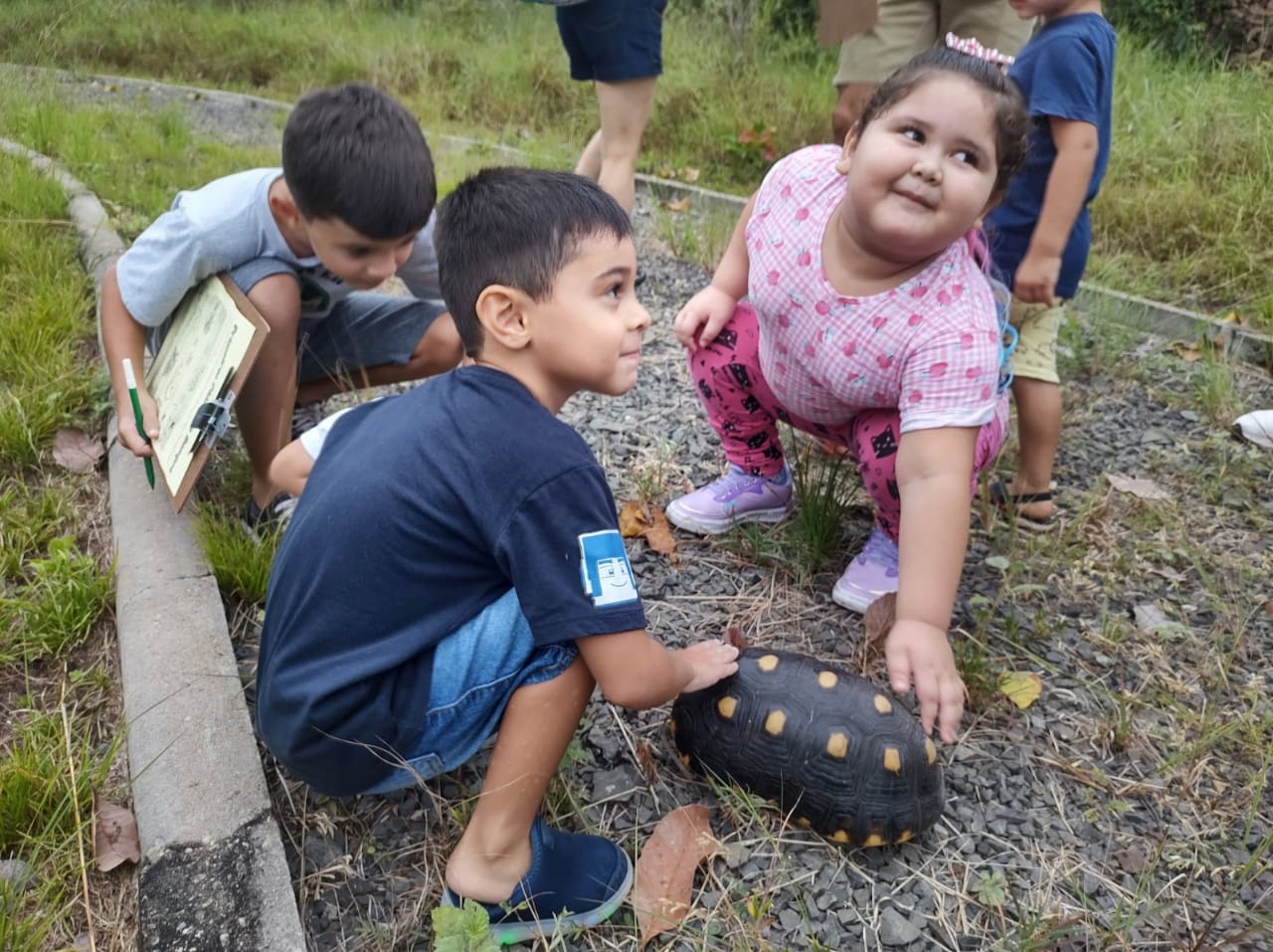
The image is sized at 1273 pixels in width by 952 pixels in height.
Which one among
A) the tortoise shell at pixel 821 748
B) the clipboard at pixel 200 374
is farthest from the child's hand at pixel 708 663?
the clipboard at pixel 200 374

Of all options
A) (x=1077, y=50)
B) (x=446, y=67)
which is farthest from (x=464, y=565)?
(x=446, y=67)

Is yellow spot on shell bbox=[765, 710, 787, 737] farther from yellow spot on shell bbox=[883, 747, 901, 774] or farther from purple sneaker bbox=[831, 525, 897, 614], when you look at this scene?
purple sneaker bbox=[831, 525, 897, 614]

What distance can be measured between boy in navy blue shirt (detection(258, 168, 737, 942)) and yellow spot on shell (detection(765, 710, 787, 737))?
193 millimetres

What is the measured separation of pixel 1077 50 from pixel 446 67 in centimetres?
646

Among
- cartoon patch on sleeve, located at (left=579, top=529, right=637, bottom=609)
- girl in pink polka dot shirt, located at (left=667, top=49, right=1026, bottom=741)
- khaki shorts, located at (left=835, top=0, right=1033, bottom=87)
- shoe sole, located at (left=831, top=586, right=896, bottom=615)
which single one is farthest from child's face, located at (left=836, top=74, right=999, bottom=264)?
khaki shorts, located at (left=835, top=0, right=1033, bottom=87)

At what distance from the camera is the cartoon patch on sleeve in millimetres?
1367

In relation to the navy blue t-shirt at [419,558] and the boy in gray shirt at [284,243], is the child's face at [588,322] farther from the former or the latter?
the boy in gray shirt at [284,243]

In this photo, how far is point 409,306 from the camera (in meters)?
2.97

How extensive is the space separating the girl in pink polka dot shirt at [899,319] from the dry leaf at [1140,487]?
30.6 inches

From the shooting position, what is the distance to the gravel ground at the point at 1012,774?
1571 millimetres

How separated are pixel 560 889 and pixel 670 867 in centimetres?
20

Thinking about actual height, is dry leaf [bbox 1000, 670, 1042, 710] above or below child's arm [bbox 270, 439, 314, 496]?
below

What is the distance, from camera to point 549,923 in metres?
1.53

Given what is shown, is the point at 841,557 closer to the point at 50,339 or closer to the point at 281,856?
the point at 281,856
